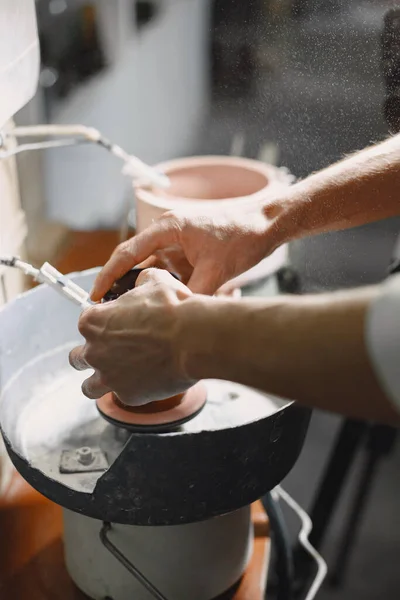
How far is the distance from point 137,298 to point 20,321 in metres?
0.42

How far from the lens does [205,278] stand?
923 mm

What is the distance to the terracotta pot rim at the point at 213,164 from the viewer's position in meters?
1.17

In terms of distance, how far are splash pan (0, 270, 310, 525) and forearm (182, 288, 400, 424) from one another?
0.56 ft

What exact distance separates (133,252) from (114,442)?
31 centimetres

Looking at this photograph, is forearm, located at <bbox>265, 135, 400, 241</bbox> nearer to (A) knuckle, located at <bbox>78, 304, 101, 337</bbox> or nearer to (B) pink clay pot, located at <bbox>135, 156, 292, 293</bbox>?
(B) pink clay pot, located at <bbox>135, 156, 292, 293</bbox>

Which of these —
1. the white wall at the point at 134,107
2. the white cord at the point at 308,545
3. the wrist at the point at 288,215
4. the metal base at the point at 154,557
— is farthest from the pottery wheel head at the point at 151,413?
the white wall at the point at 134,107

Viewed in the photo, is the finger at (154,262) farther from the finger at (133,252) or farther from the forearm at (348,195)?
the forearm at (348,195)

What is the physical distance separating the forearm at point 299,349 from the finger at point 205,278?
0.31 m

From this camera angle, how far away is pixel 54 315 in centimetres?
110

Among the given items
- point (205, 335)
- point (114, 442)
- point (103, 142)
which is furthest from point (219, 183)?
point (205, 335)

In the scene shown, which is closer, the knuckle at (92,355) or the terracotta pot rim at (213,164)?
the knuckle at (92,355)

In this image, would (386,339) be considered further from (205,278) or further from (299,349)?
(205,278)

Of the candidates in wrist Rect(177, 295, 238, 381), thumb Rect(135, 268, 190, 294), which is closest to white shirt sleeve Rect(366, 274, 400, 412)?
wrist Rect(177, 295, 238, 381)

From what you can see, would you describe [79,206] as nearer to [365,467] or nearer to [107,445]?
[107,445]
